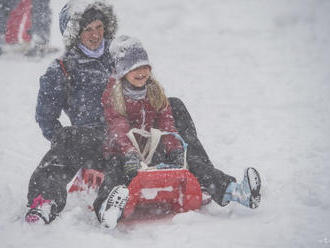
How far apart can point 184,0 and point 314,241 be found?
389 inches

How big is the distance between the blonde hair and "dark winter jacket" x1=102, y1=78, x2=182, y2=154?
3cm

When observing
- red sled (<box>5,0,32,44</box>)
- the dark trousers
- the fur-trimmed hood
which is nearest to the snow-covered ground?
the dark trousers

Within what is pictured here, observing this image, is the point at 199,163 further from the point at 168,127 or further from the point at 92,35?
the point at 92,35

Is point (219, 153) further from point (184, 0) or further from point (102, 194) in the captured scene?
point (184, 0)

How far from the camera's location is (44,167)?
256 centimetres

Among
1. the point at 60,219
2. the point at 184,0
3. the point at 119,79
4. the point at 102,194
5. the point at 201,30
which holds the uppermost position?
the point at 184,0

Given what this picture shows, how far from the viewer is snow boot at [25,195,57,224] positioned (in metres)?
2.24

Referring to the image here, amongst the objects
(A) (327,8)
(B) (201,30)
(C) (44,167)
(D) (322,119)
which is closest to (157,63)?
(B) (201,30)

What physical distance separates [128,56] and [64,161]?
33.9 inches

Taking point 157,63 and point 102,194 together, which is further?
point 157,63

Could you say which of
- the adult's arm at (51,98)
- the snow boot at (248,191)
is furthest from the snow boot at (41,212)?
the snow boot at (248,191)

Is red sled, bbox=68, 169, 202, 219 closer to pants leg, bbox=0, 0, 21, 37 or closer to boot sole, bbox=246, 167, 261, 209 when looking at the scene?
boot sole, bbox=246, 167, 261, 209

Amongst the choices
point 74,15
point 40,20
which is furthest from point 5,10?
point 74,15

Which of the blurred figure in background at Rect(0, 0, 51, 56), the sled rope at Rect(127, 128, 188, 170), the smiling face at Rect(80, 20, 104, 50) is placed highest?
the blurred figure in background at Rect(0, 0, 51, 56)
